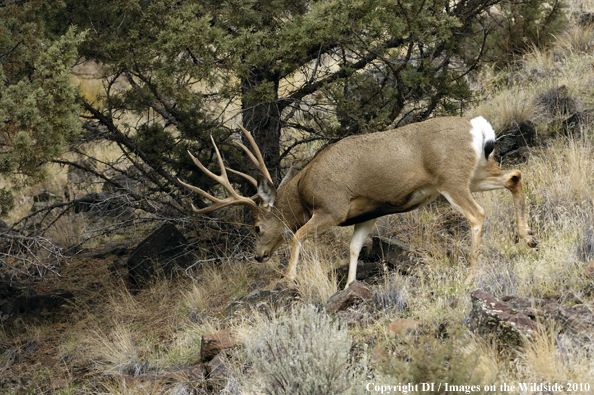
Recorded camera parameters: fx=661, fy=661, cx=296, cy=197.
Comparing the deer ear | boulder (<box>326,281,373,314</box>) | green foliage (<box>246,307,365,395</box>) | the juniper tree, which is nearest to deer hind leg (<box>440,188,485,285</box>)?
boulder (<box>326,281,373,314</box>)

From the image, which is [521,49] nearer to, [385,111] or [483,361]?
[385,111]

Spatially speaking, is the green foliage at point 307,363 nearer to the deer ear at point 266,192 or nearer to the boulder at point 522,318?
the boulder at point 522,318

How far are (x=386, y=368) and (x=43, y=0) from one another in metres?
6.03

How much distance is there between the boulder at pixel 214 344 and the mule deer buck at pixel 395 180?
1.39 meters

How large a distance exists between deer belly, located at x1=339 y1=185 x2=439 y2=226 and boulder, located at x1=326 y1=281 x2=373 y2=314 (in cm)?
111

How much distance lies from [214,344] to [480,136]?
3.40m

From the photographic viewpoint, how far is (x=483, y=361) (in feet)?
14.7

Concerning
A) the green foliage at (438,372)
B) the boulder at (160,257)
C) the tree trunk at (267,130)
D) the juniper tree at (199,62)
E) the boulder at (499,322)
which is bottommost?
the boulder at (160,257)

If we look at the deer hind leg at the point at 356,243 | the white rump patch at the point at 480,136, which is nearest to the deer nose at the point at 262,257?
the deer hind leg at the point at 356,243

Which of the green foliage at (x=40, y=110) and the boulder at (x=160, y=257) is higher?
the green foliage at (x=40, y=110)

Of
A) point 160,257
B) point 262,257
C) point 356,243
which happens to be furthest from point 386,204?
point 160,257

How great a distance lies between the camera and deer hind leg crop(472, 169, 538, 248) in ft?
22.8

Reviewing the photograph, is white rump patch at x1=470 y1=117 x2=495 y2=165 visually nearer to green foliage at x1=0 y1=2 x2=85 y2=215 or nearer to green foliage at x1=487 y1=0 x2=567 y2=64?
green foliage at x1=0 y1=2 x2=85 y2=215

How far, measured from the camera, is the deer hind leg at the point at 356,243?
7691 mm
